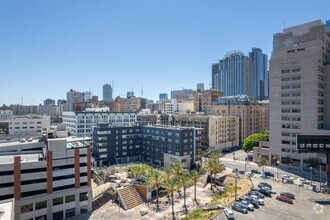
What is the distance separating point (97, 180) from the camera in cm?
9538

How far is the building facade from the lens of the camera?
112 metres

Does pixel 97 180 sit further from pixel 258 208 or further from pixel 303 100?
pixel 303 100

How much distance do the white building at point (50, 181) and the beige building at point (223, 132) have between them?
91.5 metres

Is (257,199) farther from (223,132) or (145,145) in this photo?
(223,132)

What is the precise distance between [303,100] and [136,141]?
80.5 m

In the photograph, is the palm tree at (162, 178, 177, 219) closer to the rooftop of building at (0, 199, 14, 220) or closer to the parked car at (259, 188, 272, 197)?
the parked car at (259, 188, 272, 197)

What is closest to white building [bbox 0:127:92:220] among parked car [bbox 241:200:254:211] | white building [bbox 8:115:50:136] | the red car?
parked car [bbox 241:200:254:211]

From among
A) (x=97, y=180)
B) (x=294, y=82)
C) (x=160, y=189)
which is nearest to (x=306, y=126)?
(x=294, y=82)

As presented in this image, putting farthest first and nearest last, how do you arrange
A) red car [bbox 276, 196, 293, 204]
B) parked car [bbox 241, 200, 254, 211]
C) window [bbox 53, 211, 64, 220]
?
red car [bbox 276, 196, 293, 204] < window [bbox 53, 211, 64, 220] < parked car [bbox 241, 200, 254, 211]

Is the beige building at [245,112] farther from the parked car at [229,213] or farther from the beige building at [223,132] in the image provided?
the parked car at [229,213]

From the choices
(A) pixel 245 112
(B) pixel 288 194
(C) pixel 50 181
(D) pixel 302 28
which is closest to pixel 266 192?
(B) pixel 288 194

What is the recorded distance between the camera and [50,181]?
67750mm

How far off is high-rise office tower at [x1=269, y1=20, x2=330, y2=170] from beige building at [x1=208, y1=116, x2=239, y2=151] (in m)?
38.4

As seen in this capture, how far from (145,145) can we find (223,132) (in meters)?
55.8
